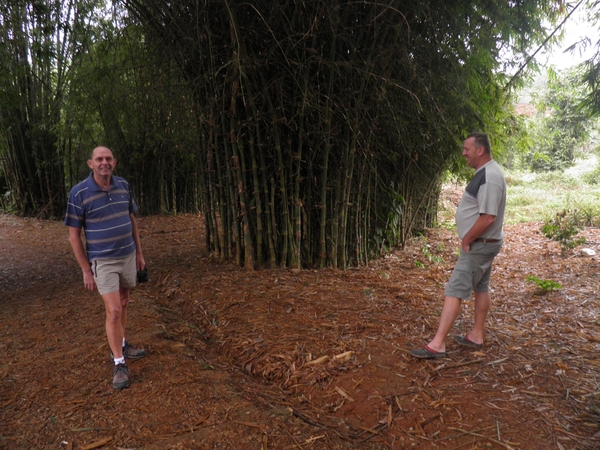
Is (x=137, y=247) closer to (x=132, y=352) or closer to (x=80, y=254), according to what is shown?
(x=80, y=254)

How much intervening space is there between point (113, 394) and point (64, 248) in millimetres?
4208

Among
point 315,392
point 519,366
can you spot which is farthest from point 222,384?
point 519,366

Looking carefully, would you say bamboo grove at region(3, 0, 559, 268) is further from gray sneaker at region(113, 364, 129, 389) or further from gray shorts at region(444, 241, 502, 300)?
gray sneaker at region(113, 364, 129, 389)

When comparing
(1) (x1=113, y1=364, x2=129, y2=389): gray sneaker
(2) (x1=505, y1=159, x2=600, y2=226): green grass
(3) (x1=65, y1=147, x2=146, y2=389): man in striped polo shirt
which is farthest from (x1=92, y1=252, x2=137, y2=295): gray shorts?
(2) (x1=505, y1=159, x2=600, y2=226): green grass

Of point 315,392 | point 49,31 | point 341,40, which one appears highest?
point 49,31

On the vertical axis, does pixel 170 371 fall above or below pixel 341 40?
below

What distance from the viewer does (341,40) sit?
3.32m

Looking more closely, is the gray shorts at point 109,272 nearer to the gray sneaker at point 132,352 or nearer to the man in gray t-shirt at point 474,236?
the gray sneaker at point 132,352

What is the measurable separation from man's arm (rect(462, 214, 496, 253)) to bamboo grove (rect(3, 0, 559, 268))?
136 centimetres

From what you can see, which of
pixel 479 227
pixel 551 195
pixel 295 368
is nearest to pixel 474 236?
pixel 479 227

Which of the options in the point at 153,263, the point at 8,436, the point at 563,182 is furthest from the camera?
the point at 563,182

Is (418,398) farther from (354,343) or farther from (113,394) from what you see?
(113,394)

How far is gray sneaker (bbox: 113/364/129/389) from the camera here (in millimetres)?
2038

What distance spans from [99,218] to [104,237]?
0.33ft
